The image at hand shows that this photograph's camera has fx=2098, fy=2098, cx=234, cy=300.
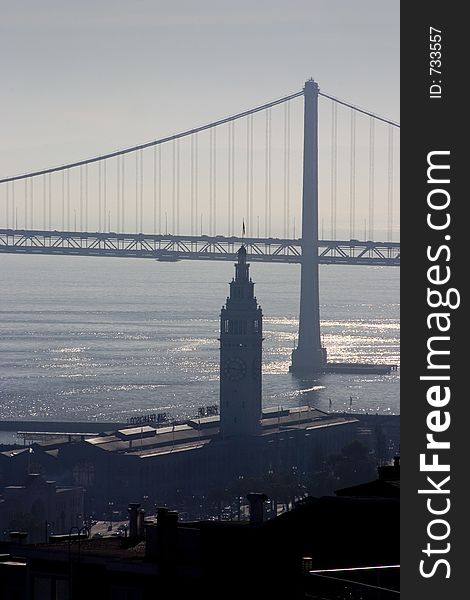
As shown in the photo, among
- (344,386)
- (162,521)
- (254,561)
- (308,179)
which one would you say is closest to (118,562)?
(162,521)

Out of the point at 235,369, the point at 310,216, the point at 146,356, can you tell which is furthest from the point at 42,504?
the point at 146,356

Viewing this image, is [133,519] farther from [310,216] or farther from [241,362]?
[310,216]

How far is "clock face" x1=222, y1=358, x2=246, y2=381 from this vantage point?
71062 mm

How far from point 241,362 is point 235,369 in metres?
0.31

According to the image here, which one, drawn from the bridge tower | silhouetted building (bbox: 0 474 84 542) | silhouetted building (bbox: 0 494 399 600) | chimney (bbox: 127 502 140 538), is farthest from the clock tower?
silhouetted building (bbox: 0 494 399 600)

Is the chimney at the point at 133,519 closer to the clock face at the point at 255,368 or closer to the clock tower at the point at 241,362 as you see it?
the clock tower at the point at 241,362

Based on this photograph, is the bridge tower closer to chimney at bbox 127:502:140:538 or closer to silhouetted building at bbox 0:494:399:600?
chimney at bbox 127:502:140:538

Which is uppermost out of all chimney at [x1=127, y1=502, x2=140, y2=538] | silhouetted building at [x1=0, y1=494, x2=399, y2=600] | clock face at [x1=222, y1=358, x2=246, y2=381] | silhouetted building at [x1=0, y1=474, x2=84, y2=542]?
silhouetted building at [x1=0, y1=494, x2=399, y2=600]

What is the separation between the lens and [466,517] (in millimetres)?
6660

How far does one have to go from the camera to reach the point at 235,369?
2800 inches

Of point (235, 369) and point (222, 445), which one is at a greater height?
point (235, 369)

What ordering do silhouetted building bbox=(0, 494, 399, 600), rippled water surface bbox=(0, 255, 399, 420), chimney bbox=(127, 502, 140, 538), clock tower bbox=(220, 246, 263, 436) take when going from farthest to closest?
rippled water surface bbox=(0, 255, 399, 420), clock tower bbox=(220, 246, 263, 436), chimney bbox=(127, 502, 140, 538), silhouetted building bbox=(0, 494, 399, 600)

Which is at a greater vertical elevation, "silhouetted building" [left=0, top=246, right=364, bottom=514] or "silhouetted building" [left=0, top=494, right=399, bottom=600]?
"silhouetted building" [left=0, top=494, right=399, bottom=600]

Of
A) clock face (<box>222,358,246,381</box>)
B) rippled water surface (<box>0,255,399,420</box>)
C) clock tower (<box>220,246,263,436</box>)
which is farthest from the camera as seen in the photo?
rippled water surface (<box>0,255,399,420</box>)
